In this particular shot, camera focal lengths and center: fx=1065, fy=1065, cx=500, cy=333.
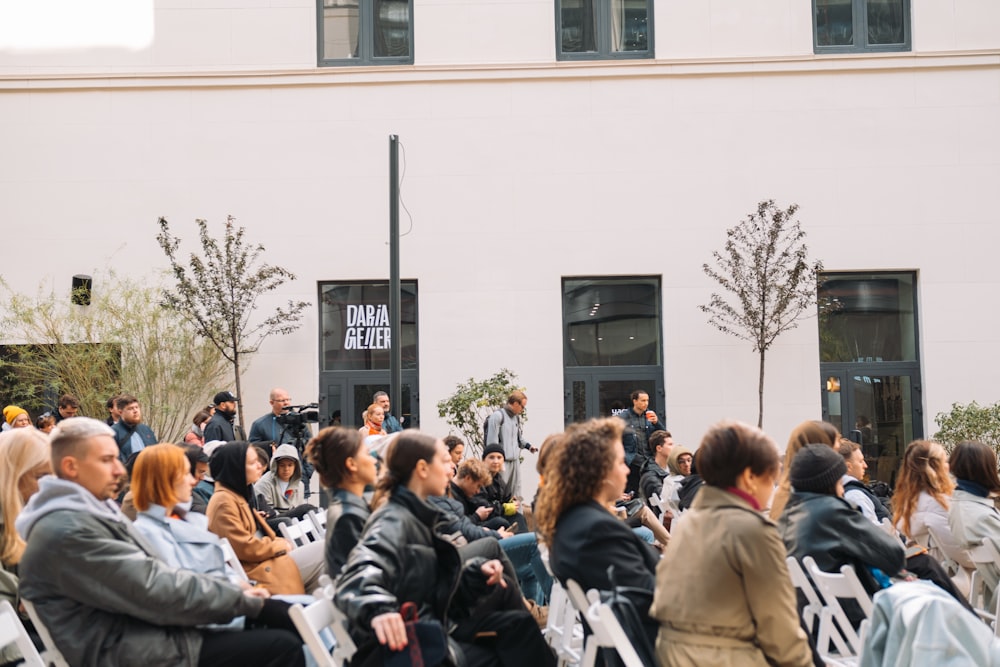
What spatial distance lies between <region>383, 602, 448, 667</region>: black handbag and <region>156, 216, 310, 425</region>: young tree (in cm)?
1067

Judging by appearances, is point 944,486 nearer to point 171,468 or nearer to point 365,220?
point 171,468

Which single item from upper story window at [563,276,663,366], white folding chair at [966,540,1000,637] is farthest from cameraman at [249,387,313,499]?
white folding chair at [966,540,1000,637]

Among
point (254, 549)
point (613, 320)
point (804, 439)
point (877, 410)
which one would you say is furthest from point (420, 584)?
point (877, 410)

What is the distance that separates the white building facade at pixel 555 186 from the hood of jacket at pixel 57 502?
1048cm

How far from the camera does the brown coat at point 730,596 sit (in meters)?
3.26

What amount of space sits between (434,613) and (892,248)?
1197 centimetres

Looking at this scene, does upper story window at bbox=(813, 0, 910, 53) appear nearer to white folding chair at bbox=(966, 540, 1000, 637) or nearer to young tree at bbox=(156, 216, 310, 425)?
young tree at bbox=(156, 216, 310, 425)

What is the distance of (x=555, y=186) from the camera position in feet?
47.9

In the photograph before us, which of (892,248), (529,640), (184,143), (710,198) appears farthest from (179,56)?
(529,640)

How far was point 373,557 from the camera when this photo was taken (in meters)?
3.76

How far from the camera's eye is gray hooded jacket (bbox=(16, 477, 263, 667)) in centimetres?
380

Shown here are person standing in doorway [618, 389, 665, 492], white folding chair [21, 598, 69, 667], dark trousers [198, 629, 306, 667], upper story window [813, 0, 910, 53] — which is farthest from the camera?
upper story window [813, 0, 910, 53]

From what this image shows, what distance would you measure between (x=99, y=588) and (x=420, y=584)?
1145 mm

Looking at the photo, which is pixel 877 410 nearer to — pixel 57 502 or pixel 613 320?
pixel 613 320
